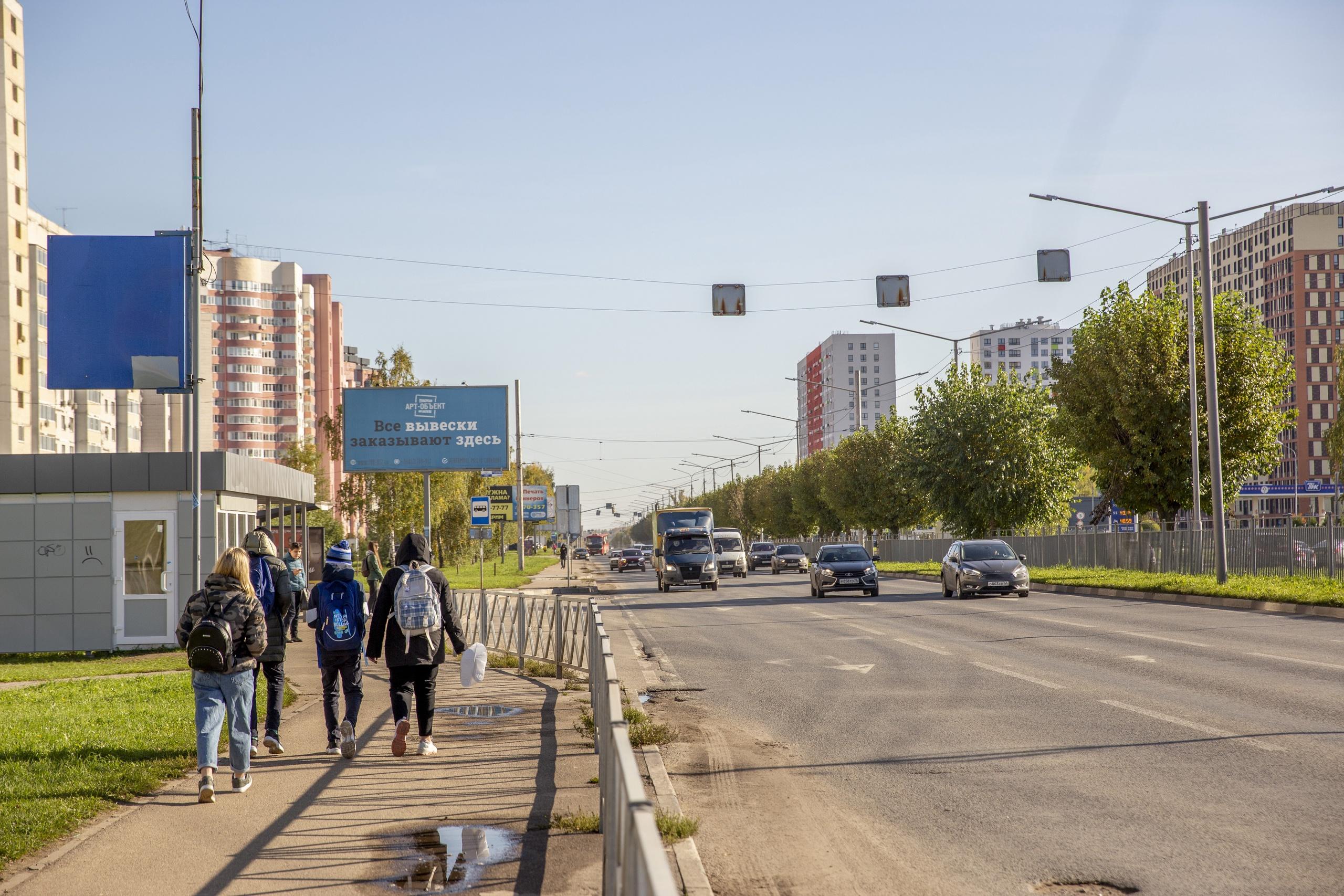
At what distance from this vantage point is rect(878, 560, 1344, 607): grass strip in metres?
26.8

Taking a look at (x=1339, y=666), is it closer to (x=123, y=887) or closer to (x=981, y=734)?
(x=981, y=734)

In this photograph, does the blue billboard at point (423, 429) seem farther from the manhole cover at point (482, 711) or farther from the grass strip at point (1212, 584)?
the manhole cover at point (482, 711)

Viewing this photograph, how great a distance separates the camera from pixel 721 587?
49812 millimetres

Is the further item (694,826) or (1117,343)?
(1117,343)

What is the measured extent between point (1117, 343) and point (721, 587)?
17.0 meters

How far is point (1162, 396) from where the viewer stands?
40469 millimetres

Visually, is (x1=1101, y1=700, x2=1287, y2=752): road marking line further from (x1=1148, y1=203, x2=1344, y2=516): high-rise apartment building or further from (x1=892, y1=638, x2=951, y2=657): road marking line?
(x1=1148, y1=203, x2=1344, y2=516): high-rise apartment building

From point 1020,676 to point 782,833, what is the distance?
825 cm

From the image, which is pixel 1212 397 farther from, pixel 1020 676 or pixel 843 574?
pixel 1020 676

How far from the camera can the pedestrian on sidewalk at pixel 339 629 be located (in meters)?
11.1

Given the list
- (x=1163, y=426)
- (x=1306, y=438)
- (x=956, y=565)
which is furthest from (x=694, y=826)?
(x=1306, y=438)

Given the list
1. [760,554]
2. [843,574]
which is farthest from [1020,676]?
[760,554]

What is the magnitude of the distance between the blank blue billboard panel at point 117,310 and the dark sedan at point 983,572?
64.9 feet

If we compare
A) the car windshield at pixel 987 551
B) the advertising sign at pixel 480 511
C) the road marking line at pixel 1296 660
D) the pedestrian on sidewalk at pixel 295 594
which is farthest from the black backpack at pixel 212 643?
the car windshield at pixel 987 551
